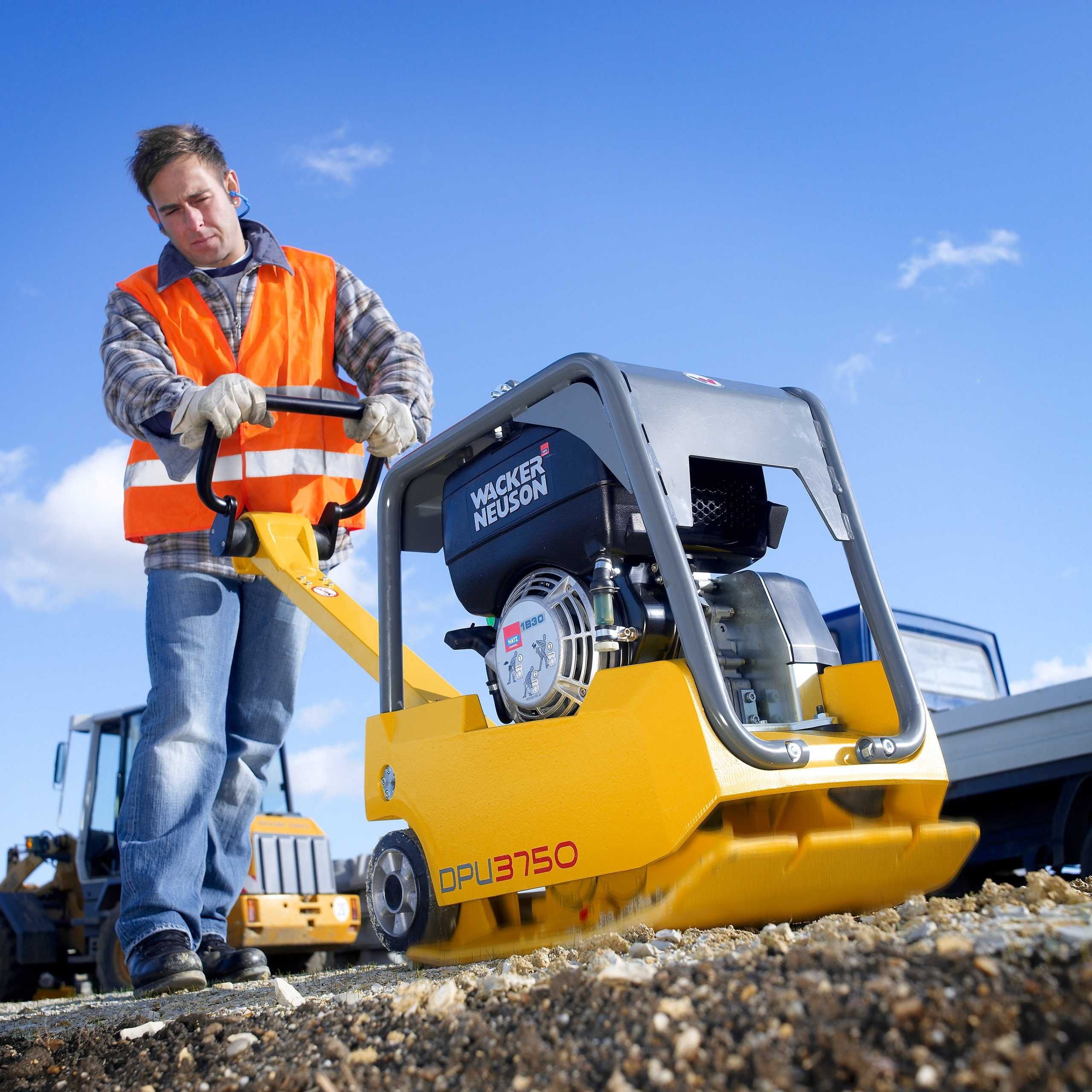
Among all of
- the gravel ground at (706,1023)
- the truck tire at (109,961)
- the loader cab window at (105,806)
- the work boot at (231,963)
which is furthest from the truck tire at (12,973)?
the gravel ground at (706,1023)

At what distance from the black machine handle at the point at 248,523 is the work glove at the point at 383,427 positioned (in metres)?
0.02

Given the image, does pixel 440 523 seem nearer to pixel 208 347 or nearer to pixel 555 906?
pixel 208 347

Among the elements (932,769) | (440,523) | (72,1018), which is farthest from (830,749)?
(72,1018)

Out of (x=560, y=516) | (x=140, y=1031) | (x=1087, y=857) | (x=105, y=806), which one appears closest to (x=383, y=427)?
(x=560, y=516)

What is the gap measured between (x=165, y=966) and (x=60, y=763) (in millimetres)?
5210

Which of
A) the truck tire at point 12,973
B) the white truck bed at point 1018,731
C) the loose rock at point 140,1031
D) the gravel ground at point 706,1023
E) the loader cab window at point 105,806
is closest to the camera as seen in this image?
the gravel ground at point 706,1023

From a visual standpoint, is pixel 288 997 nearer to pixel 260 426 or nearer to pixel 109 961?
pixel 260 426

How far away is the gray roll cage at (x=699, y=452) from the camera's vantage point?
1.68 metres

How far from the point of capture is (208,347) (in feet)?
9.39

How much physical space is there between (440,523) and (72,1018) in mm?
1295

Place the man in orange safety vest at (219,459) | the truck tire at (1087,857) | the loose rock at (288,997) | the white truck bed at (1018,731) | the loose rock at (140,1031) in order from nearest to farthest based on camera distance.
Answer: the loose rock at (140,1031)
the loose rock at (288,997)
the man in orange safety vest at (219,459)
the truck tire at (1087,857)
the white truck bed at (1018,731)

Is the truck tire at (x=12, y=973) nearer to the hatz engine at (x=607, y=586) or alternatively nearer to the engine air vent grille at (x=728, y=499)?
the hatz engine at (x=607, y=586)

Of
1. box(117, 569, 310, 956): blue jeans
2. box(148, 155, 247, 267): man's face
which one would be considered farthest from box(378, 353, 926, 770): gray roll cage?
box(148, 155, 247, 267): man's face

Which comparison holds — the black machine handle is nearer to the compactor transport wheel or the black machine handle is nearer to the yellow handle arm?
the yellow handle arm
